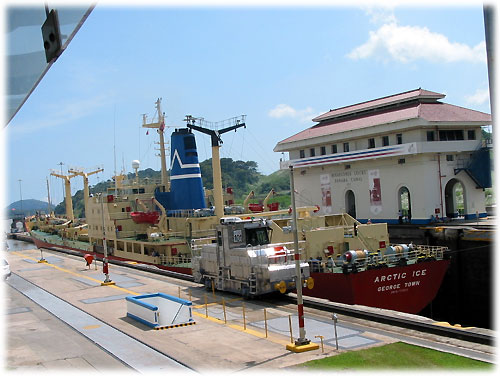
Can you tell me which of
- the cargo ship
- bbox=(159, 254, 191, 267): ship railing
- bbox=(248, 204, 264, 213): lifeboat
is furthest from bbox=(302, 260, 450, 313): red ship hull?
bbox=(248, 204, 264, 213): lifeboat

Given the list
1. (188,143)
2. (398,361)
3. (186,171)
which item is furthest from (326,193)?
(398,361)

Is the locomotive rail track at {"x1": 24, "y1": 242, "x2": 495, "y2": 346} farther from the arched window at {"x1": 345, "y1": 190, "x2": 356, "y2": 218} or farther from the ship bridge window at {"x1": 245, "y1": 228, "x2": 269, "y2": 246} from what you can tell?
the arched window at {"x1": 345, "y1": 190, "x2": 356, "y2": 218}

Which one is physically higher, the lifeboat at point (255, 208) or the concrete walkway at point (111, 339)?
the lifeboat at point (255, 208)

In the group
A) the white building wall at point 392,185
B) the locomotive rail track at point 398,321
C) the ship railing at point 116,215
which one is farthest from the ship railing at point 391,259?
the ship railing at point 116,215

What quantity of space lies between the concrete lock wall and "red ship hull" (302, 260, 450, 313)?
7.31 metres

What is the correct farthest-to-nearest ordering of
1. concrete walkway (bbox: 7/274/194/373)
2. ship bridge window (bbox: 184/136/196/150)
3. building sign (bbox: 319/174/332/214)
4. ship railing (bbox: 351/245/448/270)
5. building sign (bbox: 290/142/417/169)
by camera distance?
1. building sign (bbox: 319/174/332/214)
2. ship bridge window (bbox: 184/136/196/150)
3. building sign (bbox: 290/142/417/169)
4. ship railing (bbox: 351/245/448/270)
5. concrete walkway (bbox: 7/274/194/373)

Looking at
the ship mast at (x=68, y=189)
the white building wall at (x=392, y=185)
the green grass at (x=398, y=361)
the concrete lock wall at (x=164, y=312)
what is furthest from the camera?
the ship mast at (x=68, y=189)

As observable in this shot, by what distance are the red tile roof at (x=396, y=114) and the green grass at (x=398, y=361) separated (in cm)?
2599

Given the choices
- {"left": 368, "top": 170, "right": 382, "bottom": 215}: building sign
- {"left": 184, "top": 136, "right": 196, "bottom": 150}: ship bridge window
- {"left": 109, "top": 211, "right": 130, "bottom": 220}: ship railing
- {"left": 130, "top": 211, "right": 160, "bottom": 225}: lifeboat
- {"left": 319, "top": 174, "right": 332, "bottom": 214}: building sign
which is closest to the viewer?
{"left": 130, "top": 211, "right": 160, "bottom": 225}: lifeboat

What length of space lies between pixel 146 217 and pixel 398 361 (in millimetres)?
28744

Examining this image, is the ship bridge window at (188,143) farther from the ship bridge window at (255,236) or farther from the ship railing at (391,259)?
the ship railing at (391,259)

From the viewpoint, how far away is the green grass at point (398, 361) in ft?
34.1

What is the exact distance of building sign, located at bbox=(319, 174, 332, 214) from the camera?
43531 mm

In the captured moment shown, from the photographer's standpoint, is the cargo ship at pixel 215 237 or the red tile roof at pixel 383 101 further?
the red tile roof at pixel 383 101
